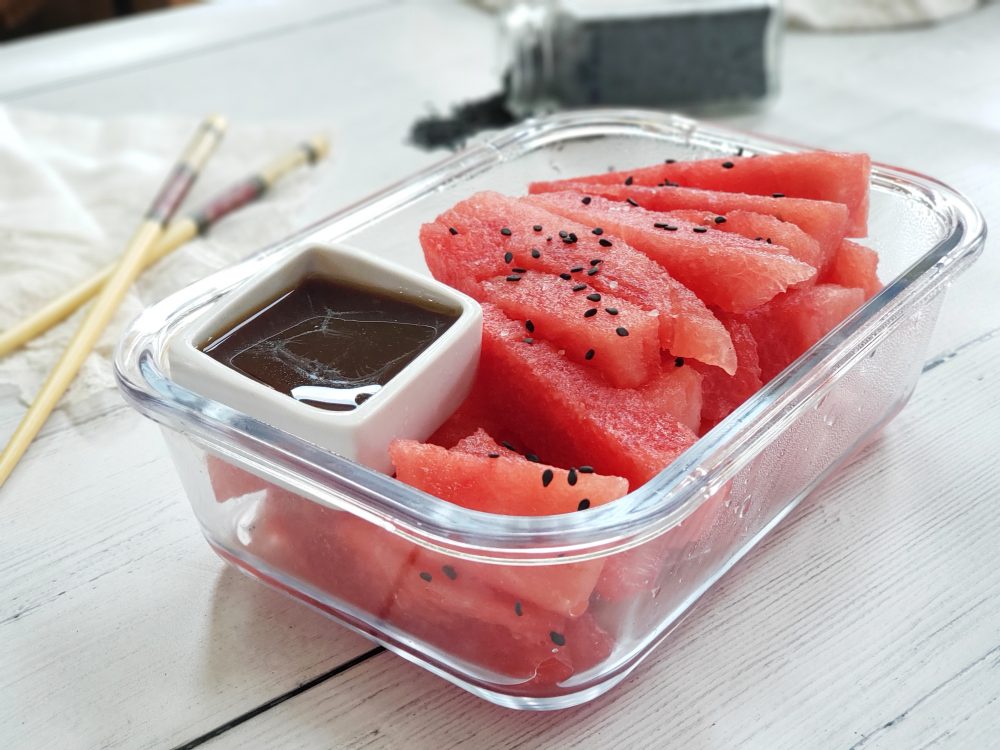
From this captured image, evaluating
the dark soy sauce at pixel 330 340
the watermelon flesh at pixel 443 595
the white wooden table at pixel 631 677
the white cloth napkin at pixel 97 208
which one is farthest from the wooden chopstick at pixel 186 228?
the watermelon flesh at pixel 443 595

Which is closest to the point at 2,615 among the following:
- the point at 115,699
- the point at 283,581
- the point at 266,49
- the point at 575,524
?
the point at 115,699

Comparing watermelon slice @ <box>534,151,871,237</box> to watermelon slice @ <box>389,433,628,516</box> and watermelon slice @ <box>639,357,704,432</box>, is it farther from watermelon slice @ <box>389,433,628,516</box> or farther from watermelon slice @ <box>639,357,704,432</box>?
watermelon slice @ <box>389,433,628,516</box>

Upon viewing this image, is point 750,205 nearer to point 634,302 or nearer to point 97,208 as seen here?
point 634,302

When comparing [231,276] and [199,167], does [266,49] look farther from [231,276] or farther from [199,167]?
[231,276]

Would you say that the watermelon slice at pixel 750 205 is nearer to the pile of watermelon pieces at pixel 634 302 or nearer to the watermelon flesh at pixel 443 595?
the pile of watermelon pieces at pixel 634 302

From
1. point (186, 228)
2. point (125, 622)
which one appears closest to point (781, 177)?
point (125, 622)

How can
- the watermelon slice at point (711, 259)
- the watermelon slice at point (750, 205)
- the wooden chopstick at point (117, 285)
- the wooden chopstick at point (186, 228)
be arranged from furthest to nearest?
the wooden chopstick at point (186, 228) < the wooden chopstick at point (117, 285) < the watermelon slice at point (750, 205) < the watermelon slice at point (711, 259)
